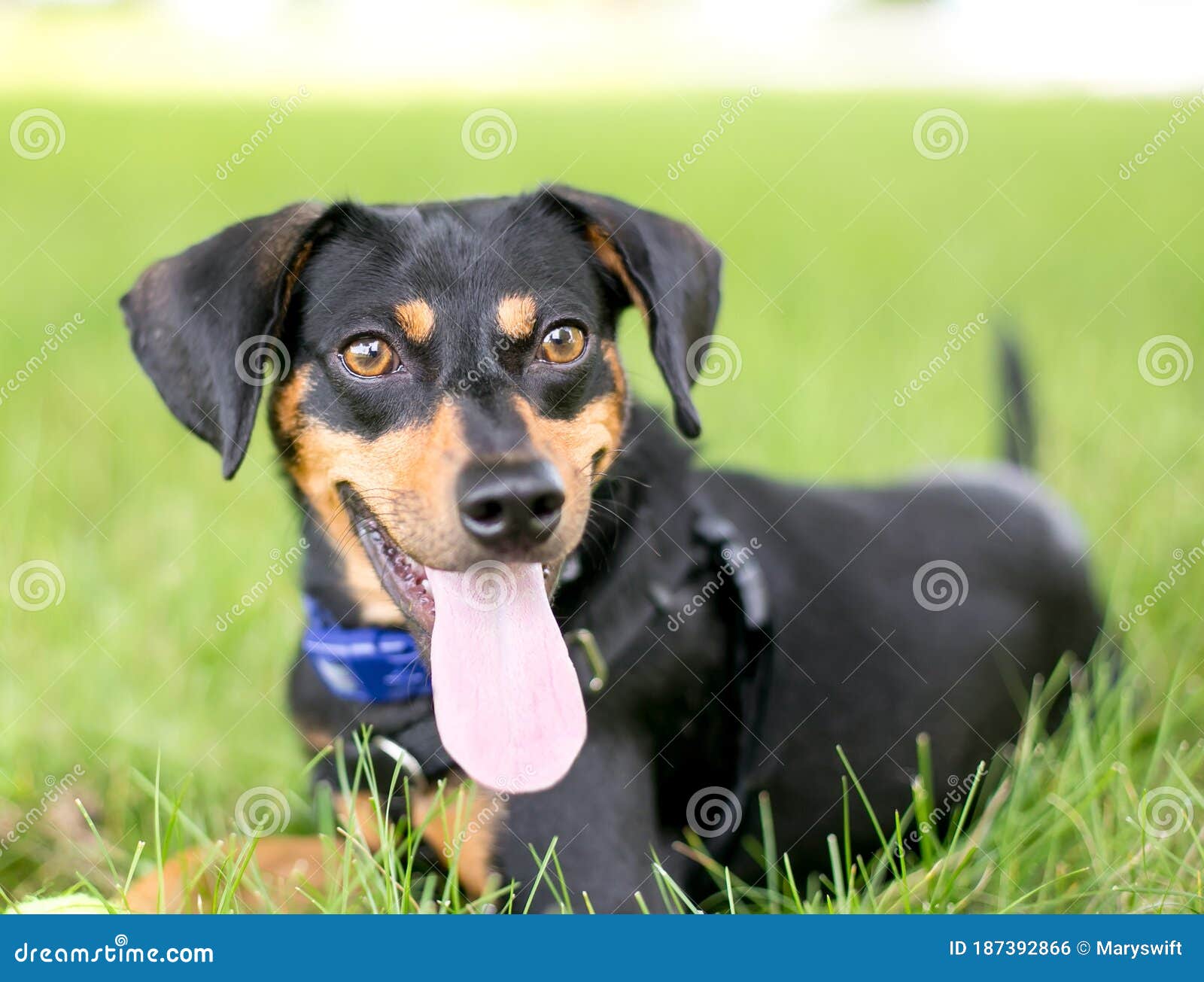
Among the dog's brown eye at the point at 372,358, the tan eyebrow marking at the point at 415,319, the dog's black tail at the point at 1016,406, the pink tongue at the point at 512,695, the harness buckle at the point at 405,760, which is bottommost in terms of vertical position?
the harness buckle at the point at 405,760

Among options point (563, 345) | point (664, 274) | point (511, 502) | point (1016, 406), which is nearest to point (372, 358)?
point (563, 345)

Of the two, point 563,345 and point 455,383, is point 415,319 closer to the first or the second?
point 455,383

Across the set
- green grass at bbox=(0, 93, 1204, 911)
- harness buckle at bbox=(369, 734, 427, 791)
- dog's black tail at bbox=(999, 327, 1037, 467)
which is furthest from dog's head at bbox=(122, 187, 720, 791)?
dog's black tail at bbox=(999, 327, 1037, 467)

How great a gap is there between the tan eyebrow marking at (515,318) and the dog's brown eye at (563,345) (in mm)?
58

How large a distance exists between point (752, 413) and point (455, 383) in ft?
11.3

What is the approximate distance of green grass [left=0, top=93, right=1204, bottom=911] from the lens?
2.92 meters

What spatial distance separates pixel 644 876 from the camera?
8.29 ft

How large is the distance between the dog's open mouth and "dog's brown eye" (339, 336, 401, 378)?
498mm

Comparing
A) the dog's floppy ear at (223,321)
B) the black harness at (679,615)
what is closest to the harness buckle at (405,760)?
the black harness at (679,615)

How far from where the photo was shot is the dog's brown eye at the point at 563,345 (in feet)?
8.49

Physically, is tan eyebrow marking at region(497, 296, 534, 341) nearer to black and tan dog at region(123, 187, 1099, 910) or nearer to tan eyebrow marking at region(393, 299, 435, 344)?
black and tan dog at region(123, 187, 1099, 910)

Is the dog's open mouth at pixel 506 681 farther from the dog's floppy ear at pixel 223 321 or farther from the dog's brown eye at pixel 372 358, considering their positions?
the dog's floppy ear at pixel 223 321

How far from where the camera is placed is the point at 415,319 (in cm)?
249
